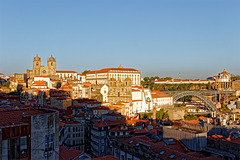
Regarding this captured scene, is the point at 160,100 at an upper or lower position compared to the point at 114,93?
lower

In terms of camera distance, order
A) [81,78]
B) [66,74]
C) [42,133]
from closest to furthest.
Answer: [42,133] < [66,74] < [81,78]

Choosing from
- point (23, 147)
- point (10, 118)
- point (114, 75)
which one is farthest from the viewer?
point (114, 75)

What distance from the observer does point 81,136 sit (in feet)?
115

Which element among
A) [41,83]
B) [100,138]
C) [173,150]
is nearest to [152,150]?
[173,150]

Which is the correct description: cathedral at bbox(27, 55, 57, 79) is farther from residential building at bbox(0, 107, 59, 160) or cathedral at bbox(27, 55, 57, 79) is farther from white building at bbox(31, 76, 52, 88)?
residential building at bbox(0, 107, 59, 160)

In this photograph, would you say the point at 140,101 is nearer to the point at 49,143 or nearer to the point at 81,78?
the point at 81,78

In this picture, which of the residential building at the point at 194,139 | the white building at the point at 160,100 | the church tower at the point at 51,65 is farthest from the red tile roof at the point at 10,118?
the church tower at the point at 51,65

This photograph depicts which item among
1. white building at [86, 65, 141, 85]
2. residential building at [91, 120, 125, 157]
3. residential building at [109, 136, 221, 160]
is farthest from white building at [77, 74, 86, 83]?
residential building at [109, 136, 221, 160]

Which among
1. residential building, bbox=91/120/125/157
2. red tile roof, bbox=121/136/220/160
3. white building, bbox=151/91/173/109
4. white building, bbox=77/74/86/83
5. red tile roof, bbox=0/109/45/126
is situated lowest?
residential building, bbox=91/120/125/157

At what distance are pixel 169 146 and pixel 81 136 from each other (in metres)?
16.3

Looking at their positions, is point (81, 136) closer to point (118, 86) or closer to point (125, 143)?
point (125, 143)

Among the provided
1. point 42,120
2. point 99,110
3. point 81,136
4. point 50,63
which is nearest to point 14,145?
point 42,120

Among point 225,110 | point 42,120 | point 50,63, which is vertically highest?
point 50,63

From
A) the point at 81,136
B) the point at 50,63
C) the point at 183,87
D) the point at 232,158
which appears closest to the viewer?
the point at 232,158
